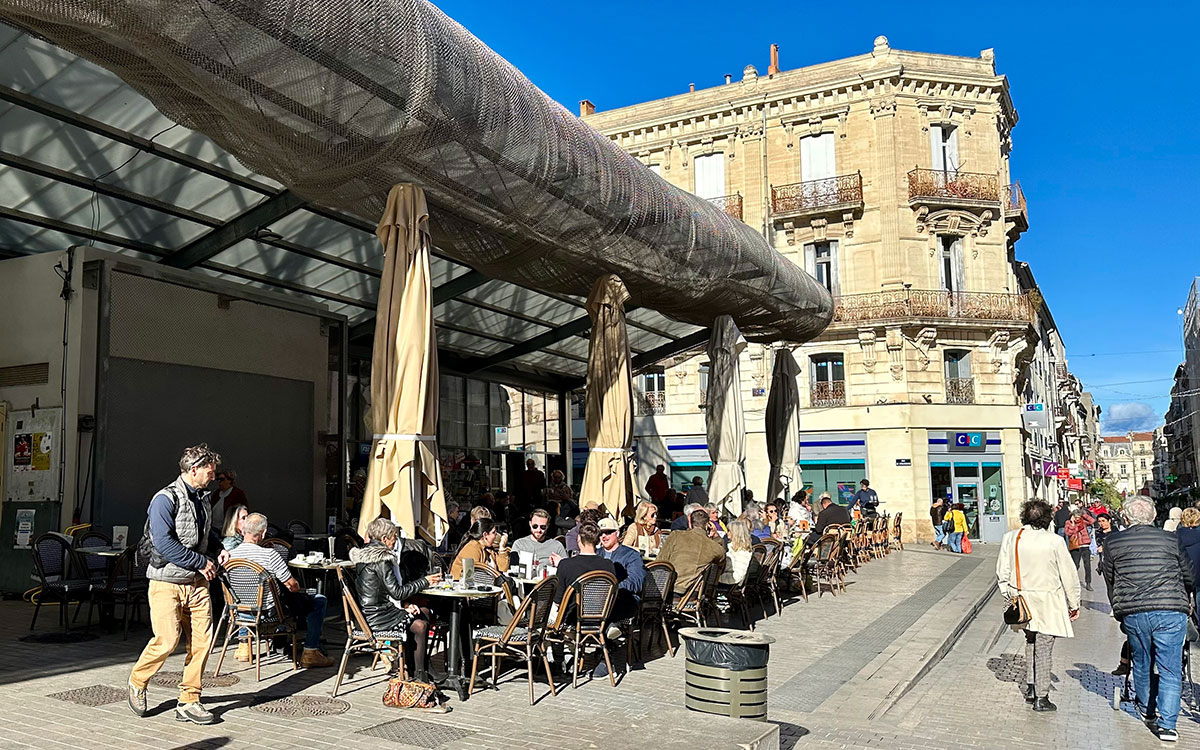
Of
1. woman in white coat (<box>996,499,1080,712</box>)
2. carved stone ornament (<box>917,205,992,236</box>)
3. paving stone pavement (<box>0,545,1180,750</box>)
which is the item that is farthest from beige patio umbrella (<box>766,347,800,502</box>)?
carved stone ornament (<box>917,205,992,236</box>)

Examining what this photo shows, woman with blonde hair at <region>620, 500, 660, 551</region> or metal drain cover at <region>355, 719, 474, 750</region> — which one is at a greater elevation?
woman with blonde hair at <region>620, 500, 660, 551</region>

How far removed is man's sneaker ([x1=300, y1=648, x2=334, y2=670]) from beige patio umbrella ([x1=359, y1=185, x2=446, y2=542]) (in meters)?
1.08

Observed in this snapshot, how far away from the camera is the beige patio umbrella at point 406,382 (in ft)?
25.5

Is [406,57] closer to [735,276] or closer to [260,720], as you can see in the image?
[260,720]

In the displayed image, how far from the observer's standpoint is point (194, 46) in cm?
601

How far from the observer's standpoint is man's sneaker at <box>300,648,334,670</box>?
A: 23.8 ft

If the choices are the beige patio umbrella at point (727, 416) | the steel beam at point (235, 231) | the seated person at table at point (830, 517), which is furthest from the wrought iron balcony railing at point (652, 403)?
the steel beam at point (235, 231)

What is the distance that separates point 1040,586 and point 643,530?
188 inches

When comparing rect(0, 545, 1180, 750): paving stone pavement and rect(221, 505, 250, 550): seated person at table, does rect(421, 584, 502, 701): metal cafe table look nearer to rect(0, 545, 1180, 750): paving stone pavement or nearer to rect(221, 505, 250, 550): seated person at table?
rect(0, 545, 1180, 750): paving stone pavement

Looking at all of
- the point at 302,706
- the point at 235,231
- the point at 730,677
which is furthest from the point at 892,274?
the point at 302,706

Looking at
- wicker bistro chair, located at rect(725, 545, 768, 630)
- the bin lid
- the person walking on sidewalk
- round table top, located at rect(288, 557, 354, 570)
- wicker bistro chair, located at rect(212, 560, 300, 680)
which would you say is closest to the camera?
the bin lid

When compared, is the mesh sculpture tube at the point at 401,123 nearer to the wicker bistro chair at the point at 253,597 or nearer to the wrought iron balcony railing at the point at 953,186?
the wicker bistro chair at the point at 253,597

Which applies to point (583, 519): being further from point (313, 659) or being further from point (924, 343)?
point (924, 343)

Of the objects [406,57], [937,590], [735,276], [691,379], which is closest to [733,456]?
[735,276]
